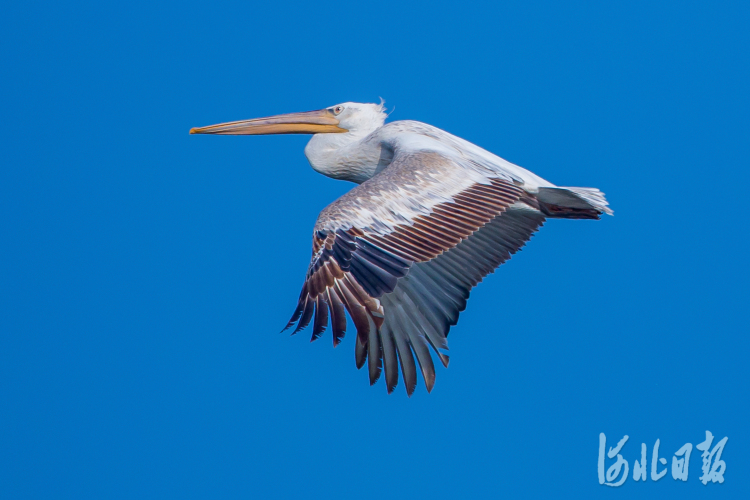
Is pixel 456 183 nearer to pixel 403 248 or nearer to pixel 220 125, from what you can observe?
pixel 403 248

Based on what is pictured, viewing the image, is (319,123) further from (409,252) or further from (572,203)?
(409,252)

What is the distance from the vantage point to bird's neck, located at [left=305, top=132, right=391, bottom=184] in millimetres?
6871

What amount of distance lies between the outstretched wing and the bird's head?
1263mm

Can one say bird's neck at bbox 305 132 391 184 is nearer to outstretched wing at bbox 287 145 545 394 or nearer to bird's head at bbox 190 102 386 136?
bird's head at bbox 190 102 386 136

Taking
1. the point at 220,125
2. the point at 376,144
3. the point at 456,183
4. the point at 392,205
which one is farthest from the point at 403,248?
the point at 220,125

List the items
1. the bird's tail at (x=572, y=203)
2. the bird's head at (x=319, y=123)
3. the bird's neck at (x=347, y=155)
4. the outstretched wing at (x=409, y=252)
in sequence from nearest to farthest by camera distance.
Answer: the outstretched wing at (x=409, y=252), the bird's tail at (x=572, y=203), the bird's neck at (x=347, y=155), the bird's head at (x=319, y=123)

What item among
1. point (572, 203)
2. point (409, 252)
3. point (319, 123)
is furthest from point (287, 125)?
point (409, 252)

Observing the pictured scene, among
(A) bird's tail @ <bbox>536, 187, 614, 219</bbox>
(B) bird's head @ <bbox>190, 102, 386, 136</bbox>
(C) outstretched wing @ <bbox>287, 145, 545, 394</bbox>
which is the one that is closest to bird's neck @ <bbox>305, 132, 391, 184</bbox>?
(B) bird's head @ <bbox>190, 102, 386, 136</bbox>

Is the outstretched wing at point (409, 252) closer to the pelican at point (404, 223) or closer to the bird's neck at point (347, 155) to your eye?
the pelican at point (404, 223)

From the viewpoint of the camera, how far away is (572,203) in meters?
6.64

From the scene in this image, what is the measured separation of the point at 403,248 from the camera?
17.4ft

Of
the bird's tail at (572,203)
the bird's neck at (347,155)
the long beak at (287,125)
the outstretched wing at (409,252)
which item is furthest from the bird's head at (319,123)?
the bird's tail at (572,203)

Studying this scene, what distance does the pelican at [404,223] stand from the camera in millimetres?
5188

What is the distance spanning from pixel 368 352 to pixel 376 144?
1.55m
